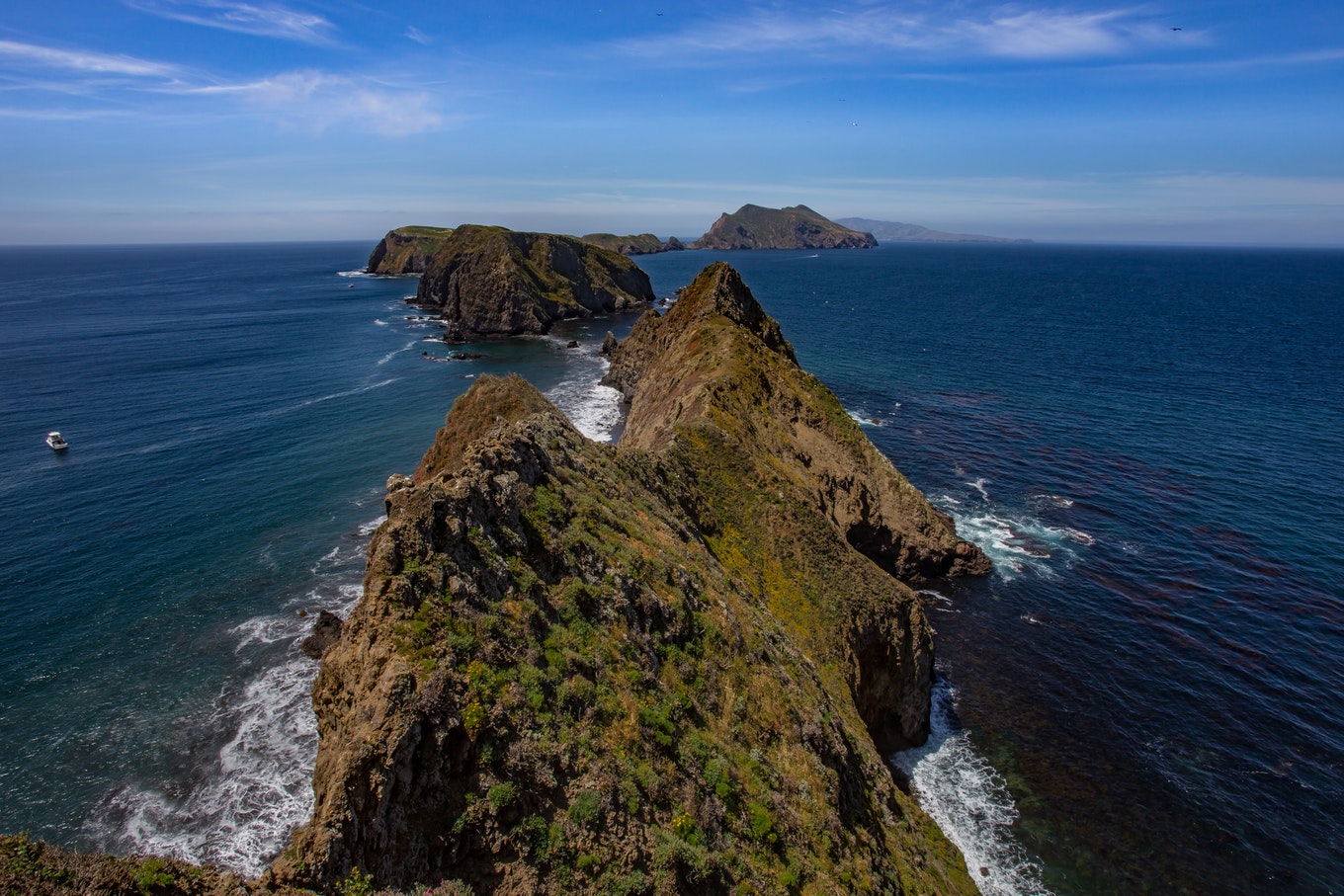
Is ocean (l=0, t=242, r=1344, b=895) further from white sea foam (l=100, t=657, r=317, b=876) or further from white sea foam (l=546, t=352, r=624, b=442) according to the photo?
white sea foam (l=546, t=352, r=624, b=442)

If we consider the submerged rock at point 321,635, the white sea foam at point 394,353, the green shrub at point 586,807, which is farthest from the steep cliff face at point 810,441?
the white sea foam at point 394,353

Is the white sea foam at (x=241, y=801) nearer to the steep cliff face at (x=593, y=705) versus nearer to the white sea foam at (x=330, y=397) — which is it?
the steep cliff face at (x=593, y=705)

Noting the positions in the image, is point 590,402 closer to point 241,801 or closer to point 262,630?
point 262,630

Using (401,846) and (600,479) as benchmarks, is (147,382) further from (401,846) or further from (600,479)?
(401,846)

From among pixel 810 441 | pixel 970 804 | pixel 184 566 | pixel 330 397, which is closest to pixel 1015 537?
pixel 810 441

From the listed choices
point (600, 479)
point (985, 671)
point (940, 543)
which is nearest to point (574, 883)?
point (600, 479)

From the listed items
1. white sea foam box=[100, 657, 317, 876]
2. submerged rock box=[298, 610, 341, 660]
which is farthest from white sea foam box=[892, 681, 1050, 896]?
submerged rock box=[298, 610, 341, 660]
